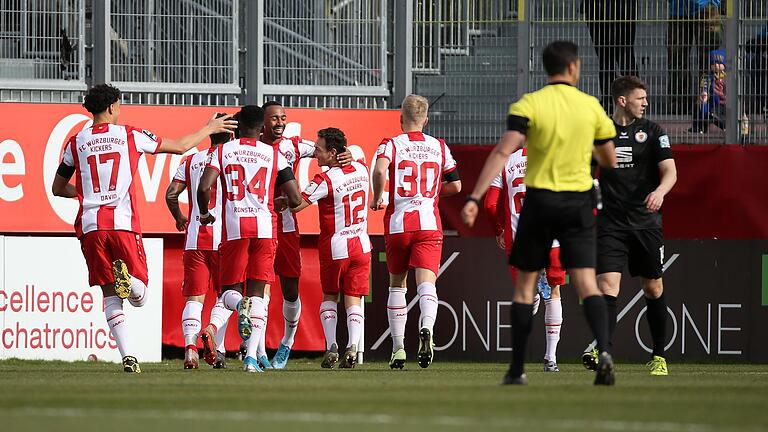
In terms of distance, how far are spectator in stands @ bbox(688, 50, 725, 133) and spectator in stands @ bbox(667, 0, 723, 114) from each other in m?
0.11

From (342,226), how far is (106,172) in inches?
94.8

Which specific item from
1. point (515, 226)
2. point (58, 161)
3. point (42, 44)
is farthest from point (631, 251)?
point (42, 44)

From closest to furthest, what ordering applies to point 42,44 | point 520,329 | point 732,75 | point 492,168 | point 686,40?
point 492,168
point 520,329
point 42,44
point 732,75
point 686,40

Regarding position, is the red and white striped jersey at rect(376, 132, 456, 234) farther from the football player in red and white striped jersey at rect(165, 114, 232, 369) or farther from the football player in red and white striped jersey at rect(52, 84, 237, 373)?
the football player in red and white striped jersey at rect(52, 84, 237, 373)

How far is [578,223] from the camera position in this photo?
864cm

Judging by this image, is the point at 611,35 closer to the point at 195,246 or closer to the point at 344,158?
the point at 344,158

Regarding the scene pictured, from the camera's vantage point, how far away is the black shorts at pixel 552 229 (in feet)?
28.1

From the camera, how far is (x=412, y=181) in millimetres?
12594

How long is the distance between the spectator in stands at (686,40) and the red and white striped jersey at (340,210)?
17.7ft

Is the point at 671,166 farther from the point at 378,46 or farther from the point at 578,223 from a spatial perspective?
the point at 378,46

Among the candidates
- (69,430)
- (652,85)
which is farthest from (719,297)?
(69,430)

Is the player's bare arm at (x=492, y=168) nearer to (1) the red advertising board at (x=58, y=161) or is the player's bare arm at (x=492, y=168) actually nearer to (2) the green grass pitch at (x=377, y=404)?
(2) the green grass pitch at (x=377, y=404)

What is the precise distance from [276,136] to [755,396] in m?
5.89

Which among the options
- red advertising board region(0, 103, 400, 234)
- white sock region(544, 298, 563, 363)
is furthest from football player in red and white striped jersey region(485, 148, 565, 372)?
red advertising board region(0, 103, 400, 234)
